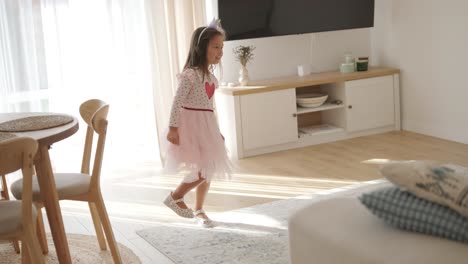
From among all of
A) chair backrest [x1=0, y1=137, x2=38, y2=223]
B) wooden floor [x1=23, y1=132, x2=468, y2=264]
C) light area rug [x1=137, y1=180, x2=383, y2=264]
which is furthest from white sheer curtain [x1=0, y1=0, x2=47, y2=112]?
chair backrest [x1=0, y1=137, x2=38, y2=223]

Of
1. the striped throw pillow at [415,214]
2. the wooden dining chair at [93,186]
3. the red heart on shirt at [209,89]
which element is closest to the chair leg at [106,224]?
the wooden dining chair at [93,186]

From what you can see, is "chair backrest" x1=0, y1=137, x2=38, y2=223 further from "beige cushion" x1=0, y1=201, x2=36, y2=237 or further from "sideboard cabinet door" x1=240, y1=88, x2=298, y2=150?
"sideboard cabinet door" x1=240, y1=88, x2=298, y2=150

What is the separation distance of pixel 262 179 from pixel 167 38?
1.38 m

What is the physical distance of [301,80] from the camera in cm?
549

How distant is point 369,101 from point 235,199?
6.58 ft

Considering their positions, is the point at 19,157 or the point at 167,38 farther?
the point at 167,38

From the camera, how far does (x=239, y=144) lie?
5266 mm

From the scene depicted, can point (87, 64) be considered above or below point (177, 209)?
above

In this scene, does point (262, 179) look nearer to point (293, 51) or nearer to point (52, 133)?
point (293, 51)

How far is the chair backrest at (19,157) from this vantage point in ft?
7.94

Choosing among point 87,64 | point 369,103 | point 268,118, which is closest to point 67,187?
point 87,64

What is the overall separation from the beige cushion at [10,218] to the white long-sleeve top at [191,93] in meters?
1.16

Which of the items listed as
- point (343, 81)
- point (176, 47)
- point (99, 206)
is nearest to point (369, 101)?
point (343, 81)

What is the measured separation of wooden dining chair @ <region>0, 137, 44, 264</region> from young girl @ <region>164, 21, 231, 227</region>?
1.13 metres
